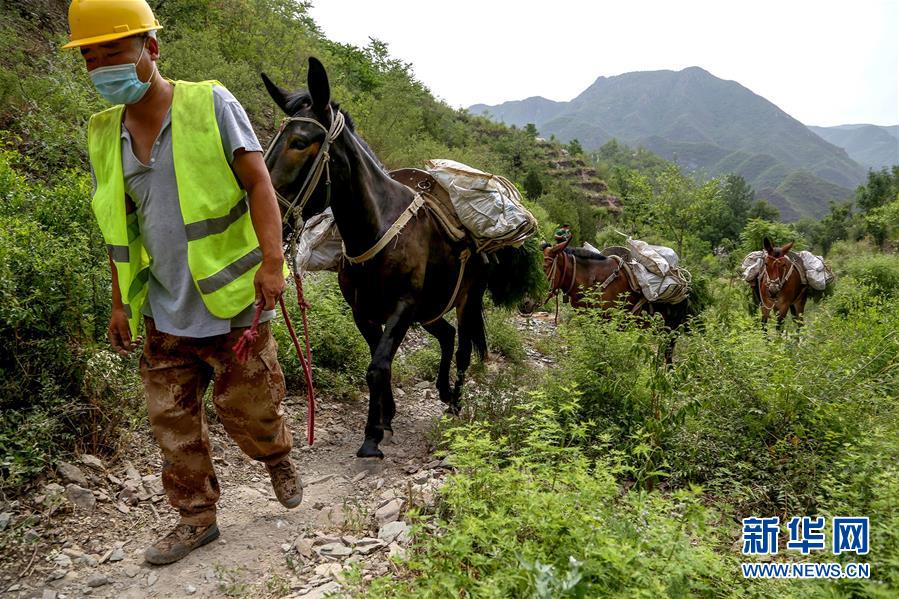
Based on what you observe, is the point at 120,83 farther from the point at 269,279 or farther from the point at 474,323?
the point at 474,323

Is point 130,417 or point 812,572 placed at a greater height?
point 130,417

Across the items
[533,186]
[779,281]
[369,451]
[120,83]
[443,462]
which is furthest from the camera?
[533,186]

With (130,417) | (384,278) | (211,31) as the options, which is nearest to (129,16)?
(384,278)

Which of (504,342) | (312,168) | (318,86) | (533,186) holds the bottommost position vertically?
(504,342)

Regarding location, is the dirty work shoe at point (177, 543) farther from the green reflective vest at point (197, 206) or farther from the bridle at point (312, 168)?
the bridle at point (312, 168)

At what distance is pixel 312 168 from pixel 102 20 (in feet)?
4.02

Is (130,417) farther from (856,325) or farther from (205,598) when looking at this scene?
(856,325)

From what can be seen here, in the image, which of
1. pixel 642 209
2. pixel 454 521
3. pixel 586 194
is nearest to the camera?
pixel 454 521

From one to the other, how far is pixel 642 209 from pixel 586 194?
6.50 m

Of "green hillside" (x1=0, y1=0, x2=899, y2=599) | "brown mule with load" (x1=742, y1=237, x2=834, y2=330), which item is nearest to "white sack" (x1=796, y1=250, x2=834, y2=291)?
"brown mule with load" (x1=742, y1=237, x2=834, y2=330)

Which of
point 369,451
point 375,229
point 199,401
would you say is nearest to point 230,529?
point 199,401

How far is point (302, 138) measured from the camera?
3.00 meters

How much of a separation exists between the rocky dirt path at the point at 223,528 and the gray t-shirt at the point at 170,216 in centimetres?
115

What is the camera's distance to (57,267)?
2982 mm
